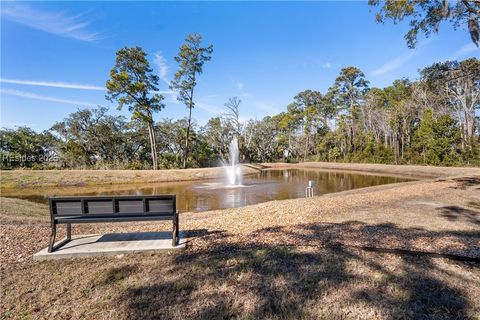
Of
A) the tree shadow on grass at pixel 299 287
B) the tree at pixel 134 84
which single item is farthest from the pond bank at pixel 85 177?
the tree shadow on grass at pixel 299 287

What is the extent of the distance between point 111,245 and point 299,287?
9.03ft

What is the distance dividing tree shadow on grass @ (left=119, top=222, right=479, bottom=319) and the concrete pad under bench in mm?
525

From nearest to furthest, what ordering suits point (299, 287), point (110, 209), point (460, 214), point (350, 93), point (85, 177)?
point (299, 287) < point (110, 209) < point (460, 214) < point (85, 177) < point (350, 93)

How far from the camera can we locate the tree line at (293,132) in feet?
79.1

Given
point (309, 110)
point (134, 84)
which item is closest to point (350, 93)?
point (309, 110)

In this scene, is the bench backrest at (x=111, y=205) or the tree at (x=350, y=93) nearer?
the bench backrest at (x=111, y=205)

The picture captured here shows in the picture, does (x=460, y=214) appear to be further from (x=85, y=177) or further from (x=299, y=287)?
(x=85, y=177)

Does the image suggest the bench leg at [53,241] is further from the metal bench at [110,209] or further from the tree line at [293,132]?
the tree line at [293,132]

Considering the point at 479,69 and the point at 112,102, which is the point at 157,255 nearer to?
the point at 479,69

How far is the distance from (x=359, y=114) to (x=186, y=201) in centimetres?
3838

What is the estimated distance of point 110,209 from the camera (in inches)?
149

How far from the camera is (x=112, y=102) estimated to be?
25.0 metres

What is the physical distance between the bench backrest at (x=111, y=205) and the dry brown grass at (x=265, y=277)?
2.14 feet

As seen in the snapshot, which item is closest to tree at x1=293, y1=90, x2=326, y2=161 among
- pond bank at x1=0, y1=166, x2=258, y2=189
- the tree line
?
the tree line
